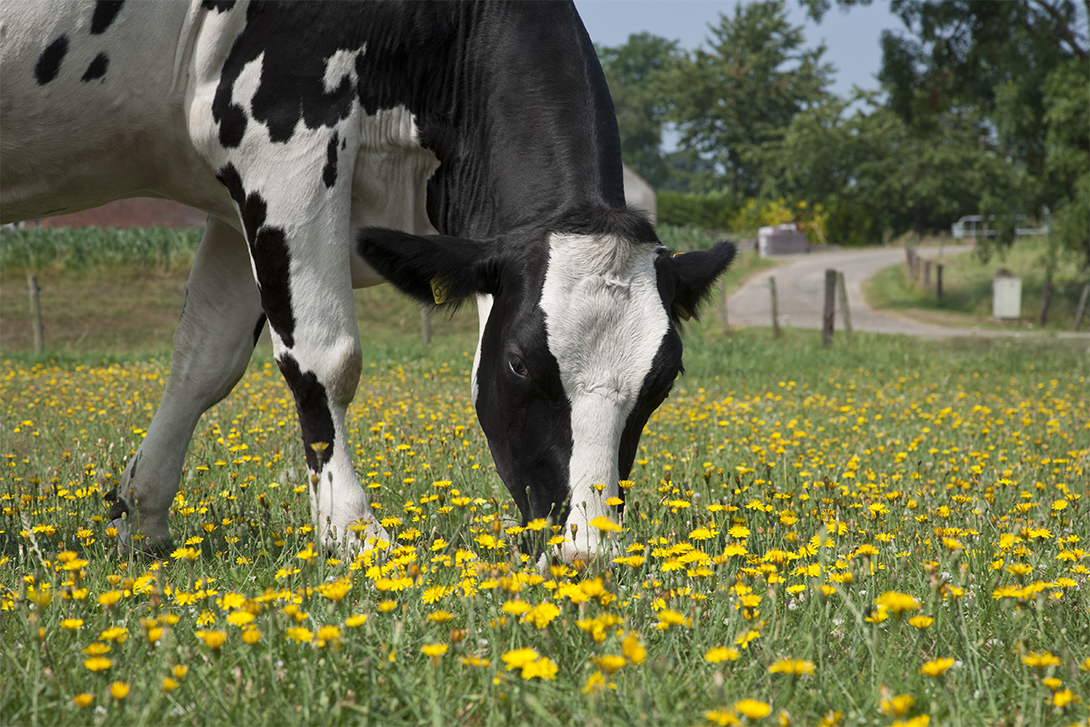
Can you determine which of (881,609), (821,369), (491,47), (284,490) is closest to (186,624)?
(881,609)

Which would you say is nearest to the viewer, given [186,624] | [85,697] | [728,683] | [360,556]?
[85,697]

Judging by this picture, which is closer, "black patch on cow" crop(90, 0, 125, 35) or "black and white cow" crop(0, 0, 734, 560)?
"black and white cow" crop(0, 0, 734, 560)

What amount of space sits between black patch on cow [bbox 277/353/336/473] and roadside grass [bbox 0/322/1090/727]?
341 mm

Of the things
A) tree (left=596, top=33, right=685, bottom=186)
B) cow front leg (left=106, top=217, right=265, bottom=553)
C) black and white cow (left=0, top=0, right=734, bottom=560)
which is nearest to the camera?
black and white cow (left=0, top=0, right=734, bottom=560)

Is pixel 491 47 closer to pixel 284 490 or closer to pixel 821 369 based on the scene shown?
pixel 284 490

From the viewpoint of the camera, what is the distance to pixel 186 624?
2303mm

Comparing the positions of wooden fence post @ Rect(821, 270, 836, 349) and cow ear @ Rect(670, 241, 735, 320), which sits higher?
A: cow ear @ Rect(670, 241, 735, 320)

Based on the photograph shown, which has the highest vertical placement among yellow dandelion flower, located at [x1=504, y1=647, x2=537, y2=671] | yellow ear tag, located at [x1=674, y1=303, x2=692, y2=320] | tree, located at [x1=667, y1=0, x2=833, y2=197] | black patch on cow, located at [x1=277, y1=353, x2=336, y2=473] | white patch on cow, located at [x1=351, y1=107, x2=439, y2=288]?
tree, located at [x1=667, y1=0, x2=833, y2=197]

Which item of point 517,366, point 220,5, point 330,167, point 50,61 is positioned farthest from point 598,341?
point 50,61

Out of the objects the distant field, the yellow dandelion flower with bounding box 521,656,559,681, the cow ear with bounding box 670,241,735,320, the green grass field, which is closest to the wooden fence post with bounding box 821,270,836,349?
the distant field

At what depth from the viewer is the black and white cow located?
2900 mm

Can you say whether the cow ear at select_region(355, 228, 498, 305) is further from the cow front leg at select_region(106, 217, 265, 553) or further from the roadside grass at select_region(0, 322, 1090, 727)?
the cow front leg at select_region(106, 217, 265, 553)

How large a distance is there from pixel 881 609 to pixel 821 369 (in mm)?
10846

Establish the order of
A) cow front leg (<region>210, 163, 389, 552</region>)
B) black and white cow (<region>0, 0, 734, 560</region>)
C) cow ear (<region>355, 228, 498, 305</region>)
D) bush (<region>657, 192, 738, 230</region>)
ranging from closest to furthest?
black and white cow (<region>0, 0, 734, 560</region>)
cow ear (<region>355, 228, 498, 305</region>)
cow front leg (<region>210, 163, 389, 552</region>)
bush (<region>657, 192, 738, 230</region>)
